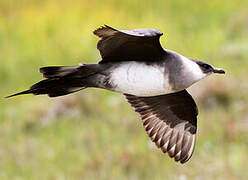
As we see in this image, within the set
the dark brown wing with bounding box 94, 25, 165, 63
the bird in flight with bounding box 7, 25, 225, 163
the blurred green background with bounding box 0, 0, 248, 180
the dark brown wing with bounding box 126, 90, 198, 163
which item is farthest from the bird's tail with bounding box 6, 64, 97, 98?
the blurred green background with bounding box 0, 0, 248, 180

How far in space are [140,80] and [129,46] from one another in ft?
0.68

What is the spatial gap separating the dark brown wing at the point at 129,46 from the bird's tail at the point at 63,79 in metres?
0.15

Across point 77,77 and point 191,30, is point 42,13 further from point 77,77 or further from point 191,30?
point 77,77

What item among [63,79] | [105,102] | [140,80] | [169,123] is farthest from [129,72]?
[105,102]

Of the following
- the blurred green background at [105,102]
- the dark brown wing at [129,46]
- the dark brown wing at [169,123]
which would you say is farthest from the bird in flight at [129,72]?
the blurred green background at [105,102]

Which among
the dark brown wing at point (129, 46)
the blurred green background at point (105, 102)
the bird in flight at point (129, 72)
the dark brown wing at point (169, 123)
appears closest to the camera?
the dark brown wing at point (129, 46)

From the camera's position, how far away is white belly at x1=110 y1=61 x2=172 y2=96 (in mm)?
3859

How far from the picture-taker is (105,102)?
8.20 metres

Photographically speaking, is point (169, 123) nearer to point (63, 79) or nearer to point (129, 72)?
point (129, 72)

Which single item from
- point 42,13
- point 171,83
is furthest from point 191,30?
point 171,83

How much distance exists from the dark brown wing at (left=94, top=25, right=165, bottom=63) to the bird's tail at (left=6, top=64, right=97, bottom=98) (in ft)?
0.49

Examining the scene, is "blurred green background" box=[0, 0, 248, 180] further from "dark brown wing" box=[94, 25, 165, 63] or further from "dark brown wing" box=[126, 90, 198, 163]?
"dark brown wing" box=[94, 25, 165, 63]

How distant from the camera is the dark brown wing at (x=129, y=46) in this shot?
3.67 metres

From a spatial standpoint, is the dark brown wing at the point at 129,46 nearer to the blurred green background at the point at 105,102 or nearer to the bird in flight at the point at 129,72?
the bird in flight at the point at 129,72
